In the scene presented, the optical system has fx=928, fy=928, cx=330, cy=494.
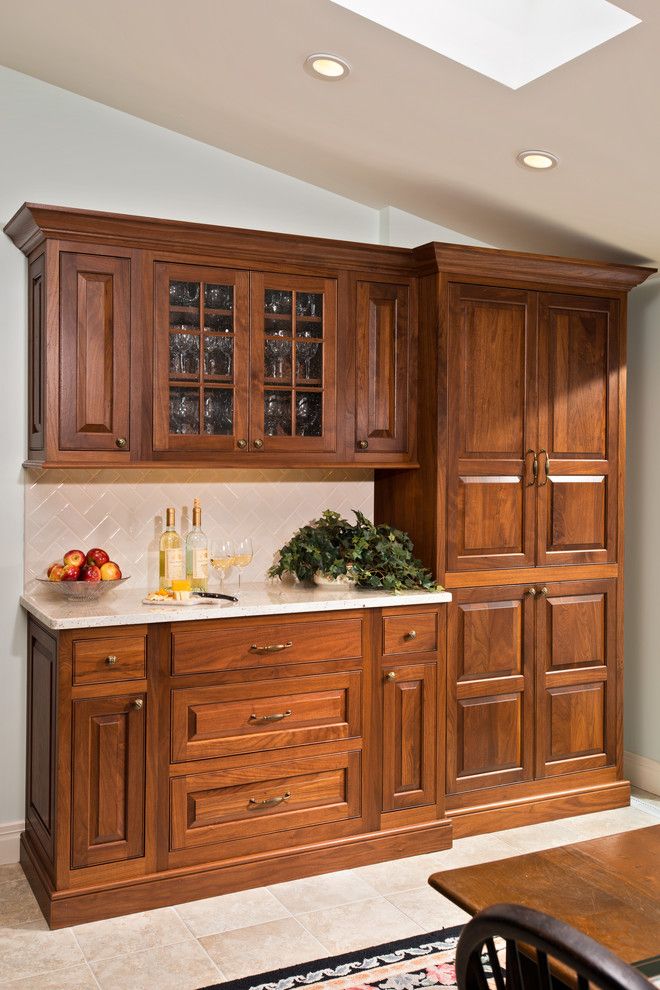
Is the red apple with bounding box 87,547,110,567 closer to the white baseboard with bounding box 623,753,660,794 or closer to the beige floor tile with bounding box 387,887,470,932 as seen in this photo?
the beige floor tile with bounding box 387,887,470,932

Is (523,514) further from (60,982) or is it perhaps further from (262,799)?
(60,982)

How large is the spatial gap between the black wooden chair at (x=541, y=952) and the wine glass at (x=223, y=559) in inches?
91.1

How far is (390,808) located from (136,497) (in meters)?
1.54

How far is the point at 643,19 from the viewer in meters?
2.35

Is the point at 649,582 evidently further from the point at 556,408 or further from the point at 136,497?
the point at 136,497

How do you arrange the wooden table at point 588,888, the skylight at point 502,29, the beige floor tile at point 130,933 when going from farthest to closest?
the beige floor tile at point 130,933 → the skylight at point 502,29 → the wooden table at point 588,888

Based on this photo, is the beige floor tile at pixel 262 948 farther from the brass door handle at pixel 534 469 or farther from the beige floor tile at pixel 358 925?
the brass door handle at pixel 534 469

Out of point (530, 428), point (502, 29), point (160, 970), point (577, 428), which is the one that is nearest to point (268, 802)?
point (160, 970)

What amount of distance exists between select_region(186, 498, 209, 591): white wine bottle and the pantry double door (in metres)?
0.96

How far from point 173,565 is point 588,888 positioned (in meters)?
2.11

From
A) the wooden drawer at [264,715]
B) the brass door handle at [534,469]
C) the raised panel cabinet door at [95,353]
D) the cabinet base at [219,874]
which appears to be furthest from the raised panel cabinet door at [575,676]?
the raised panel cabinet door at [95,353]

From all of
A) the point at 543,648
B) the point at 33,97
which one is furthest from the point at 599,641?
the point at 33,97

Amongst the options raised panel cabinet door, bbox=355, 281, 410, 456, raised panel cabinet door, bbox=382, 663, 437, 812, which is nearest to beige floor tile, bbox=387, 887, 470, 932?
raised panel cabinet door, bbox=382, 663, 437, 812

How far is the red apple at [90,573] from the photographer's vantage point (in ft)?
10.7
